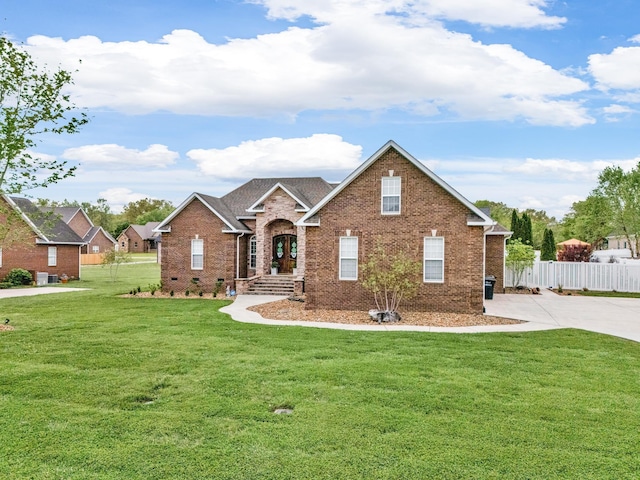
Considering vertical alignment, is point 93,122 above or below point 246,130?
below

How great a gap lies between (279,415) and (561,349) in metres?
7.91

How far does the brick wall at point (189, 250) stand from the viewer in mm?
23672

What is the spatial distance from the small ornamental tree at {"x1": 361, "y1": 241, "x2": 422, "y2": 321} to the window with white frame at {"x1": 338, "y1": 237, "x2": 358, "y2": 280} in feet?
1.53

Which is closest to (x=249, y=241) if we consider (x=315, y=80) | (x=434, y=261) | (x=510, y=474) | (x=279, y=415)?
(x=315, y=80)

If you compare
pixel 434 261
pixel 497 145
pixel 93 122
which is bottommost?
pixel 434 261

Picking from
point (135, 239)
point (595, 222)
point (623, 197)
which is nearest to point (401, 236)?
point (623, 197)

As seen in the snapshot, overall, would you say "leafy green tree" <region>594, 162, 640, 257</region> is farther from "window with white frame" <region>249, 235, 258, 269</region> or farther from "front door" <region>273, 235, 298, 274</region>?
"window with white frame" <region>249, 235, 258, 269</region>

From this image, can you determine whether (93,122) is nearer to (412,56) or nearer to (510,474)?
(412,56)

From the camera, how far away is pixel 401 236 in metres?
17.2

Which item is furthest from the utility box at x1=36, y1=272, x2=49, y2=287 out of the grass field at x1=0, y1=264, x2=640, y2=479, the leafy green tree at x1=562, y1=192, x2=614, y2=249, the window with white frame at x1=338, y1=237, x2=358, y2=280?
the leafy green tree at x1=562, y1=192, x2=614, y2=249

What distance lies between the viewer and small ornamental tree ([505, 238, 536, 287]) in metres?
25.5

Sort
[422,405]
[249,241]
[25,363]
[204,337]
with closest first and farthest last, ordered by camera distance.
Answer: [422,405] → [25,363] → [204,337] → [249,241]

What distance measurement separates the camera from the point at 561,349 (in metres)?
11.1

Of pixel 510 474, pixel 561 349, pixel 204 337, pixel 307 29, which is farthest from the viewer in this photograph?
pixel 307 29
